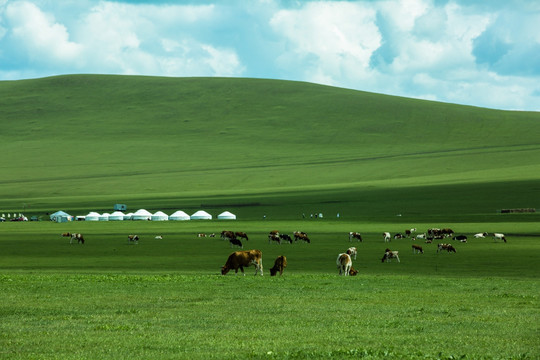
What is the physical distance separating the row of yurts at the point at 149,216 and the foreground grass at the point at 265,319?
80.6m

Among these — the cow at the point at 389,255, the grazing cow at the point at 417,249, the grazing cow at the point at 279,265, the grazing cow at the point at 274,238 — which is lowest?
the grazing cow at the point at 279,265

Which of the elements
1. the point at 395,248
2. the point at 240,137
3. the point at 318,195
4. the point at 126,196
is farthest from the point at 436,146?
the point at 395,248

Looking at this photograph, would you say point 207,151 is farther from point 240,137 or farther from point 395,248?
point 395,248

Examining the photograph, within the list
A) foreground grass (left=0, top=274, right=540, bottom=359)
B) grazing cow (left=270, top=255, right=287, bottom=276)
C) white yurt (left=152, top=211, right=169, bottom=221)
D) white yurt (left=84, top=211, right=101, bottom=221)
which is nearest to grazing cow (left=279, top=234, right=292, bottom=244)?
grazing cow (left=270, top=255, right=287, bottom=276)

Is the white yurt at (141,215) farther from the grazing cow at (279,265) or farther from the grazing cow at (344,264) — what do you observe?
the grazing cow at (279,265)

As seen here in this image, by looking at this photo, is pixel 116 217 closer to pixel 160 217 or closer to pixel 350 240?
pixel 160 217

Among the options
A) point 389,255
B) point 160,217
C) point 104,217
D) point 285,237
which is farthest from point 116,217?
point 389,255

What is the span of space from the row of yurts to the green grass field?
600 centimetres

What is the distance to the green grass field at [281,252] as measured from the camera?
50.9 feet

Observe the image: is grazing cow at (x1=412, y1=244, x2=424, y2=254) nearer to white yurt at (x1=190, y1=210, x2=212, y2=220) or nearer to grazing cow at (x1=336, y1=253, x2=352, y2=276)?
grazing cow at (x1=336, y1=253, x2=352, y2=276)

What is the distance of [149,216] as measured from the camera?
113 meters

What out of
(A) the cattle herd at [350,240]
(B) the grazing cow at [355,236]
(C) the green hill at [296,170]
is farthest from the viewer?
(C) the green hill at [296,170]

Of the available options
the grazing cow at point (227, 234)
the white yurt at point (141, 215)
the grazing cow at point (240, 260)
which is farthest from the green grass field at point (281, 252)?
the white yurt at point (141, 215)

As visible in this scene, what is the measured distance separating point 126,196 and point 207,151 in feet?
141
